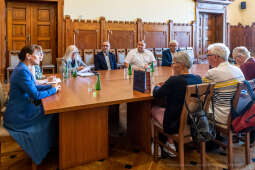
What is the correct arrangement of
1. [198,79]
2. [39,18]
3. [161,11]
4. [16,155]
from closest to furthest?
[198,79] < [16,155] < [39,18] < [161,11]

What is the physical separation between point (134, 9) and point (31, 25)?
11.0 ft

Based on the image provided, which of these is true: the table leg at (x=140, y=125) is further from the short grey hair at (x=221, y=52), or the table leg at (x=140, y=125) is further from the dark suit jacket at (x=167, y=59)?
the dark suit jacket at (x=167, y=59)

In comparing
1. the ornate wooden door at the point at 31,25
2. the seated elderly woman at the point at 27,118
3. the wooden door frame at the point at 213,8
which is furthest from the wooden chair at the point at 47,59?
the wooden door frame at the point at 213,8

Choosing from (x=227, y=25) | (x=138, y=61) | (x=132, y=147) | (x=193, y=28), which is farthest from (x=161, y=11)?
(x=132, y=147)

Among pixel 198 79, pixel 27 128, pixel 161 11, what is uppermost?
pixel 161 11

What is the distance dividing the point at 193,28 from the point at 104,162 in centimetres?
763

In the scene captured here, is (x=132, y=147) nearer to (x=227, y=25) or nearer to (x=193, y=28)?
(x=193, y=28)

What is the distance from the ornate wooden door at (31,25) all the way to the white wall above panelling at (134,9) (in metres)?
0.59

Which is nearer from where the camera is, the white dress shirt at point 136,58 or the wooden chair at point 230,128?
the wooden chair at point 230,128

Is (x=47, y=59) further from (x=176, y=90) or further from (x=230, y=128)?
(x=230, y=128)

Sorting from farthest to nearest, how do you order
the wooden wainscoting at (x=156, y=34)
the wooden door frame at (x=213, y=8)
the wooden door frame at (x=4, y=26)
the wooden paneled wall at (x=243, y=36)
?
the wooden paneled wall at (x=243, y=36)
the wooden door frame at (x=213, y=8)
the wooden wainscoting at (x=156, y=34)
the wooden door frame at (x=4, y=26)

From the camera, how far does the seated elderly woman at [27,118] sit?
2027 millimetres

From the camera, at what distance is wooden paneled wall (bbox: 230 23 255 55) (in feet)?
31.2

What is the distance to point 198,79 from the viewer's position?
2027mm
